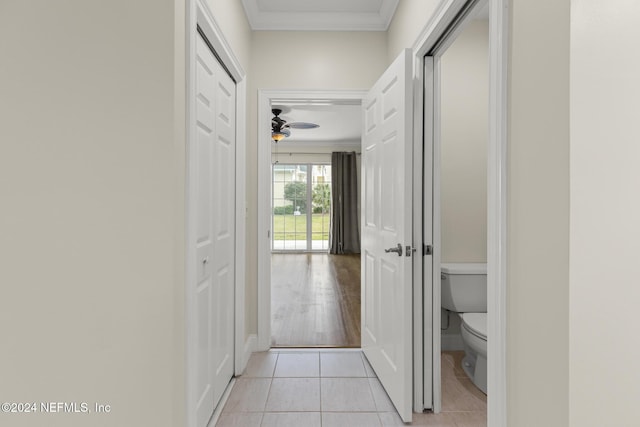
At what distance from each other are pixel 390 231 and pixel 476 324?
33.3 inches

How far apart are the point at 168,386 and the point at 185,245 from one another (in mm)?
496

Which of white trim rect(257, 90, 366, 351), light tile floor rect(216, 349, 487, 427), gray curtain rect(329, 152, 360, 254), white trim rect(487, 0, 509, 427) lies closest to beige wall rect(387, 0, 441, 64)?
white trim rect(257, 90, 366, 351)

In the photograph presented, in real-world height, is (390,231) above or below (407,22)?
below

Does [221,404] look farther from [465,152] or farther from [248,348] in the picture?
[465,152]

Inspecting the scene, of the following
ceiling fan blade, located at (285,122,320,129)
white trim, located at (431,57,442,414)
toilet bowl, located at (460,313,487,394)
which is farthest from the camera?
ceiling fan blade, located at (285,122,320,129)

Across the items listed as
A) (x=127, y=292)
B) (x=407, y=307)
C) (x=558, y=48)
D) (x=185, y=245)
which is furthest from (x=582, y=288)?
(x=127, y=292)

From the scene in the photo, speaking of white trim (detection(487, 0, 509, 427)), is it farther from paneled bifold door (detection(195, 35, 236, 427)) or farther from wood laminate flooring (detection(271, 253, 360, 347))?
wood laminate flooring (detection(271, 253, 360, 347))

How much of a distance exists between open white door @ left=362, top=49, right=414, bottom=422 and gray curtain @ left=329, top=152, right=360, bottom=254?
230 inches

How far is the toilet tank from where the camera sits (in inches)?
108

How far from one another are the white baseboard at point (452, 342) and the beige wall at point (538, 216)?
1930 millimetres

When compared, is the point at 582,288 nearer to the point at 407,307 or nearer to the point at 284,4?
the point at 407,307

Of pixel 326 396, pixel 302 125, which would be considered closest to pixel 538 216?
pixel 326 396

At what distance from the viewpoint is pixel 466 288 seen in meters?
2.76

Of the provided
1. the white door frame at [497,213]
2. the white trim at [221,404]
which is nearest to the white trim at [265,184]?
the white trim at [221,404]
